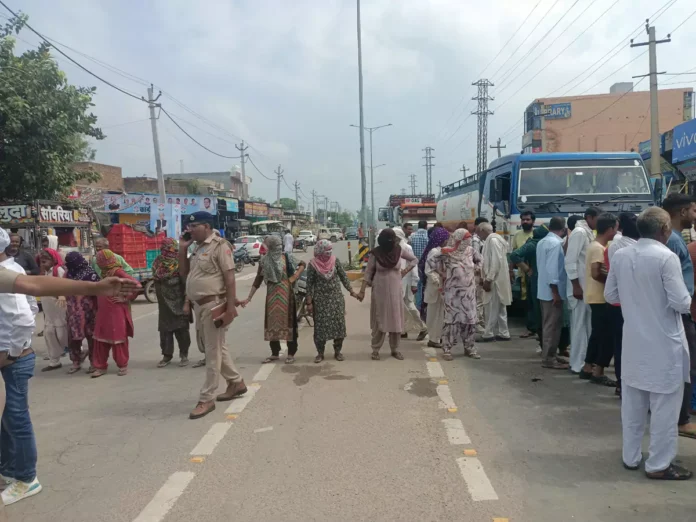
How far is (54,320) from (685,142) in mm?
13788

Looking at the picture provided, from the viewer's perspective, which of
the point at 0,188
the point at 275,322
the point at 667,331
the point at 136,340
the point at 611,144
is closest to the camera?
the point at 667,331

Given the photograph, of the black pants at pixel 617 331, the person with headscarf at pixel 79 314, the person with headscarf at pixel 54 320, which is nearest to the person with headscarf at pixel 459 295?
the black pants at pixel 617 331

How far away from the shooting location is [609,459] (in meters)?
3.99

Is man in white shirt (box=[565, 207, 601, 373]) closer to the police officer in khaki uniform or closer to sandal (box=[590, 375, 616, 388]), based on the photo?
sandal (box=[590, 375, 616, 388])

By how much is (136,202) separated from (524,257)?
25140 millimetres

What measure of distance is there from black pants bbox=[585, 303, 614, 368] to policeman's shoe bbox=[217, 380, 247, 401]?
12.3ft

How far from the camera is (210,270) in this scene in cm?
528

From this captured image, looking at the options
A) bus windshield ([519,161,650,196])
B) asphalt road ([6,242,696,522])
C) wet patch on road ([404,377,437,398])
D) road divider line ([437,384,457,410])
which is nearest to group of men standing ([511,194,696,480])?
asphalt road ([6,242,696,522])

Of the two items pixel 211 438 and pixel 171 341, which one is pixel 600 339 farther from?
pixel 171 341

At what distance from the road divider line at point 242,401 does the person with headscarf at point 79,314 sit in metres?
2.51

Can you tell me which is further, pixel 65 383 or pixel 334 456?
pixel 65 383

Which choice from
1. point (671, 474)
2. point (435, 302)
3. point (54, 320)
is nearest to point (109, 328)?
point (54, 320)

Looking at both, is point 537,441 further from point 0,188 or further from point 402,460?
point 0,188

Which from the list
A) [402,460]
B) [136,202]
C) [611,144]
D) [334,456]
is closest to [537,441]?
[402,460]
